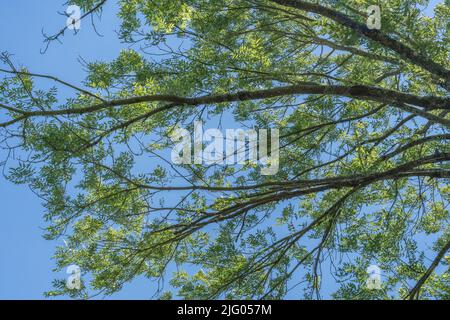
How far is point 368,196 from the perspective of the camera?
248 inches

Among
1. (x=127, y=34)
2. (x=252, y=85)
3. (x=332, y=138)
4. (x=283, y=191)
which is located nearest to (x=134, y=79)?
(x=127, y=34)

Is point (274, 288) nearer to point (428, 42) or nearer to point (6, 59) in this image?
point (428, 42)
